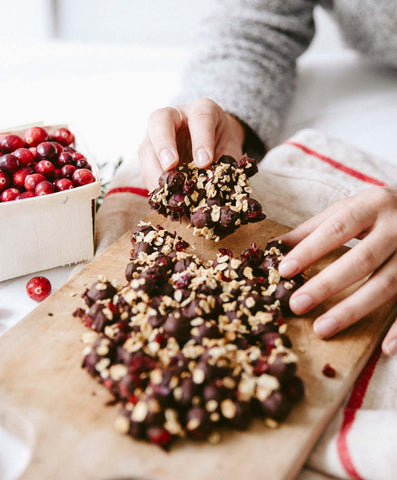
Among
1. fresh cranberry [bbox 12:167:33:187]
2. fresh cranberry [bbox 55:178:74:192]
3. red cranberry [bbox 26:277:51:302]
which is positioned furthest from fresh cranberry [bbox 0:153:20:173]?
red cranberry [bbox 26:277:51:302]

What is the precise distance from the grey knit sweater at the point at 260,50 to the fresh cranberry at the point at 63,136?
62cm

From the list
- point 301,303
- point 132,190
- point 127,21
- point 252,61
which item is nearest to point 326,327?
point 301,303

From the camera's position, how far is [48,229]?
1150 mm

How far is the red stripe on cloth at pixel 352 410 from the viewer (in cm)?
85

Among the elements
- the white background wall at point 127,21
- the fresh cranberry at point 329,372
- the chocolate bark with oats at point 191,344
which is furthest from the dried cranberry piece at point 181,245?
the white background wall at point 127,21

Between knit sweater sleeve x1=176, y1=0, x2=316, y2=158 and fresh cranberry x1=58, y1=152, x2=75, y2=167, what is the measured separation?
701mm

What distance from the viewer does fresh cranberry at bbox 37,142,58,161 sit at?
1176 mm

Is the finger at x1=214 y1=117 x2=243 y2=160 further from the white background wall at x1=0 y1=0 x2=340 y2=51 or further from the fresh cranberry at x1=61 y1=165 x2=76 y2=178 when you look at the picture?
the white background wall at x1=0 y1=0 x2=340 y2=51

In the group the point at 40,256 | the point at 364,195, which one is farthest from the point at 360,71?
the point at 40,256

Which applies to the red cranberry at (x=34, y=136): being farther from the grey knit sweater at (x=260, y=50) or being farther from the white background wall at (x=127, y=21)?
the white background wall at (x=127, y=21)

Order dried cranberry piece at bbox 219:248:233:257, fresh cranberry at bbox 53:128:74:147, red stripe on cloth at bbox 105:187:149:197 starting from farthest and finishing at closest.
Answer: red stripe on cloth at bbox 105:187:149:197, fresh cranberry at bbox 53:128:74:147, dried cranberry piece at bbox 219:248:233:257

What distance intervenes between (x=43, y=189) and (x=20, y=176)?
0.08 m

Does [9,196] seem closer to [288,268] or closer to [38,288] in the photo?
[38,288]

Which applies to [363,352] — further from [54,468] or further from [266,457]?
[54,468]
